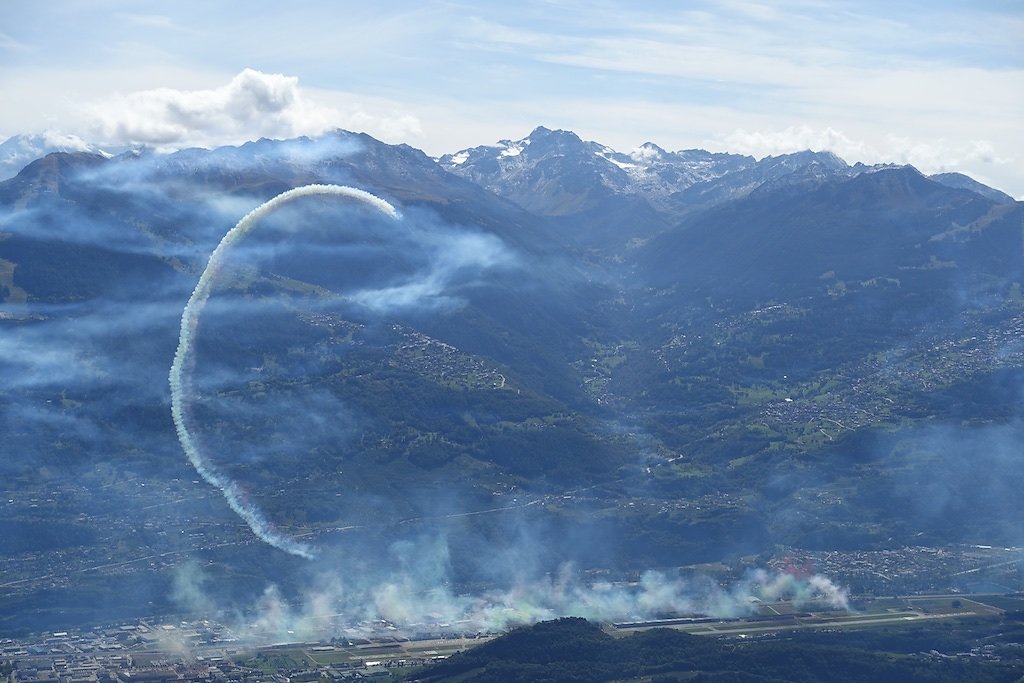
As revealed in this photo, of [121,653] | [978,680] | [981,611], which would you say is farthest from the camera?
[981,611]

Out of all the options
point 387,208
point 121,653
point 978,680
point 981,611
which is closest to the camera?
point 387,208

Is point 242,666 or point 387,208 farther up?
point 387,208

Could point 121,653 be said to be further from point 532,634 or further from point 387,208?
point 387,208

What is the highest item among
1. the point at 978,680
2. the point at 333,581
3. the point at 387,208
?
the point at 387,208

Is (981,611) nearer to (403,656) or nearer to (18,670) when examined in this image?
(403,656)

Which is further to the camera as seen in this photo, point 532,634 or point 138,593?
point 138,593

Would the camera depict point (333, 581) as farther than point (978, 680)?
Yes

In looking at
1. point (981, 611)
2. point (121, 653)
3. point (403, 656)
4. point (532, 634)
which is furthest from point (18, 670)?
point (981, 611)

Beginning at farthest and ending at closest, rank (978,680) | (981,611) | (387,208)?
(981,611) < (978,680) < (387,208)

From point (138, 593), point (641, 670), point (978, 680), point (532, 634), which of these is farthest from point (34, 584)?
point (978, 680)
